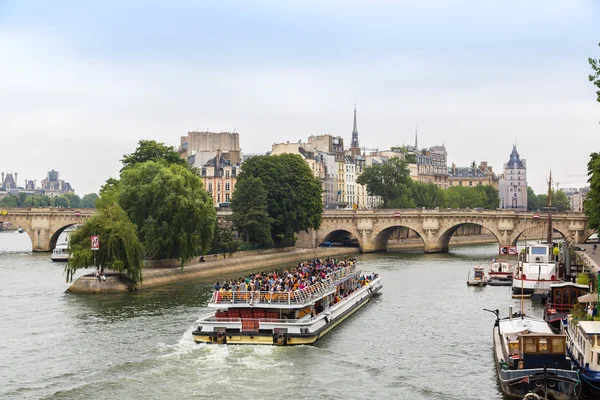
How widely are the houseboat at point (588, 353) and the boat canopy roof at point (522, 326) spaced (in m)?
3.86

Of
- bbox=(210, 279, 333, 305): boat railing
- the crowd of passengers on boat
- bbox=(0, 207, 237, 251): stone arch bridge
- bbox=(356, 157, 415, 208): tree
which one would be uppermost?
bbox=(356, 157, 415, 208): tree

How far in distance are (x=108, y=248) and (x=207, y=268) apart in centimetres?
1754

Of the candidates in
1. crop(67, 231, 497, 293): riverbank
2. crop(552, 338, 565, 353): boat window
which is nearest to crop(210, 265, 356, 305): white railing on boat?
crop(552, 338, 565, 353): boat window

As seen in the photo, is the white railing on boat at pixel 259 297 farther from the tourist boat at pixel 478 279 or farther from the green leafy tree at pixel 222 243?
the green leafy tree at pixel 222 243

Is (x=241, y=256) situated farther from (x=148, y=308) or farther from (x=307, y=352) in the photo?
(x=307, y=352)

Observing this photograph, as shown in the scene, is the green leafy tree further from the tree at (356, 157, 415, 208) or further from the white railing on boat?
the tree at (356, 157, 415, 208)

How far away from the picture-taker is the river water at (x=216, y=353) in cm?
3784

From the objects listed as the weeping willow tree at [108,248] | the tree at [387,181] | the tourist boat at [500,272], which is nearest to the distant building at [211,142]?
the tree at [387,181]

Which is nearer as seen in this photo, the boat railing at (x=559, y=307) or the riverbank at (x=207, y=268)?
the boat railing at (x=559, y=307)

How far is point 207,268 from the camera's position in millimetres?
83562

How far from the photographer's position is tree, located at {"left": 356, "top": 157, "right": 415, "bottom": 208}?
166000 millimetres

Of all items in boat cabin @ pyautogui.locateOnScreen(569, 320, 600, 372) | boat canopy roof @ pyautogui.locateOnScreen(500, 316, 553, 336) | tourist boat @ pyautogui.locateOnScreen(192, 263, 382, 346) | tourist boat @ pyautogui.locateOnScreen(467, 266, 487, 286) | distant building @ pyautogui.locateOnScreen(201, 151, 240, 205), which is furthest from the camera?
distant building @ pyautogui.locateOnScreen(201, 151, 240, 205)

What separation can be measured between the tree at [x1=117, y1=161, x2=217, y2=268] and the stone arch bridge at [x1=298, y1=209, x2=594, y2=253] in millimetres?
44808

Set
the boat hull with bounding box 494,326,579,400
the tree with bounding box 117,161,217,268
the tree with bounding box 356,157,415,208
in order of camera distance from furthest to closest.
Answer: the tree with bounding box 356,157,415,208, the tree with bounding box 117,161,217,268, the boat hull with bounding box 494,326,579,400
